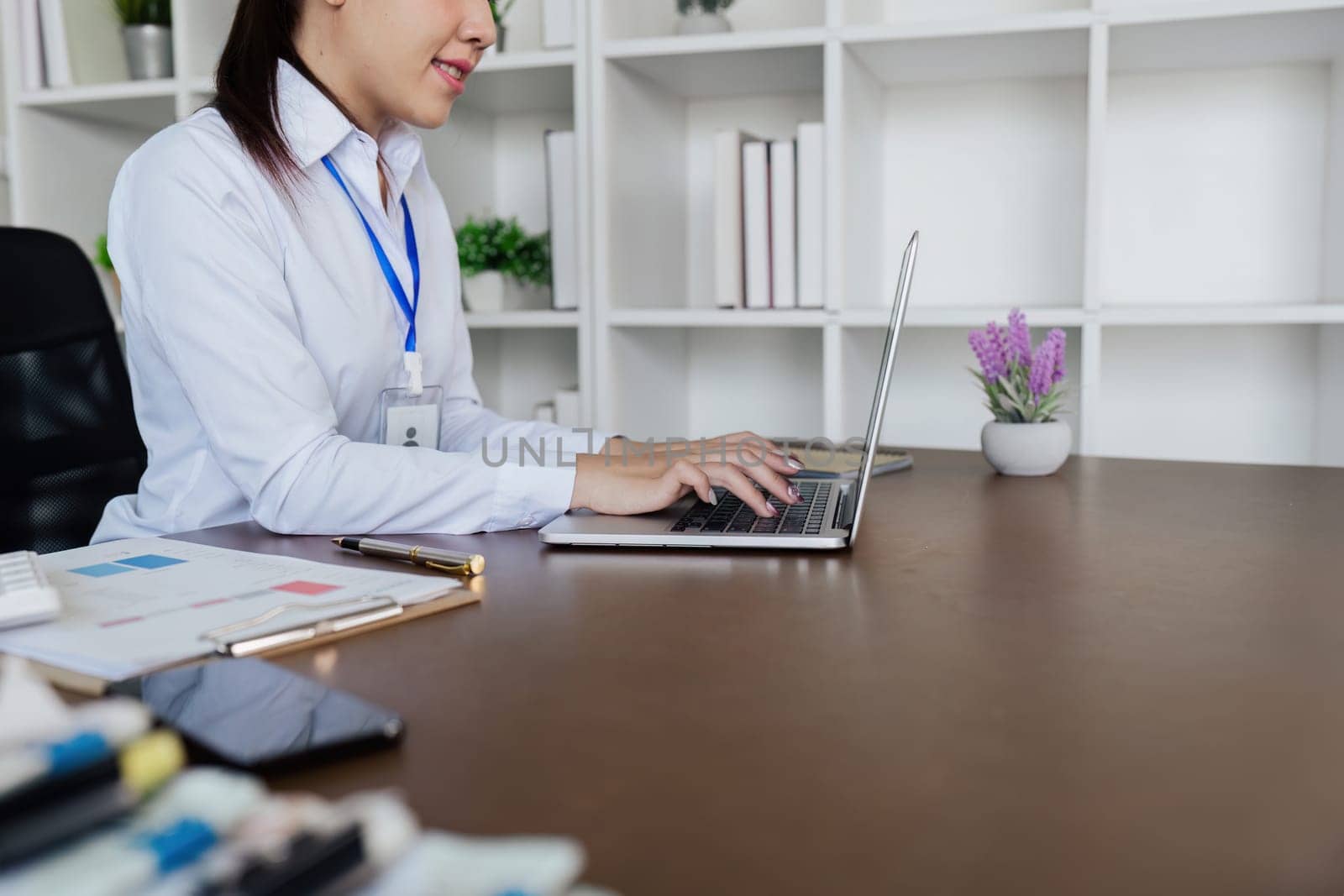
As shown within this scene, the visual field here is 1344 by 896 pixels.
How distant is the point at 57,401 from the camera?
1.42 m

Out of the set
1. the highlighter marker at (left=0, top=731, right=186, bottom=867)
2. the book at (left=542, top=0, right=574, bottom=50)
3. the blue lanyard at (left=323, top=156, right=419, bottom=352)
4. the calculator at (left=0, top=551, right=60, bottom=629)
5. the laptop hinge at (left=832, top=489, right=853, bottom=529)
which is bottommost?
the laptop hinge at (left=832, top=489, right=853, bottom=529)

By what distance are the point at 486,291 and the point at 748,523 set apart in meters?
1.29

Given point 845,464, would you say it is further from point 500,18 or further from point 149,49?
point 149,49

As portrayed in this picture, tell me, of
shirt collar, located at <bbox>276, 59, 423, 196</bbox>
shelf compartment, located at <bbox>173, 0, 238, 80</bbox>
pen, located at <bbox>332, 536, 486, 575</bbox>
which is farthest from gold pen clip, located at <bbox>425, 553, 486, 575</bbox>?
shelf compartment, located at <bbox>173, 0, 238, 80</bbox>

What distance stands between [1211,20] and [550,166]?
1098 millimetres

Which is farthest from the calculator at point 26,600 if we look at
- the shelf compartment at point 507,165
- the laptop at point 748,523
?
the shelf compartment at point 507,165

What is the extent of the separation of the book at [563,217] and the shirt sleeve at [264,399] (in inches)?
38.0

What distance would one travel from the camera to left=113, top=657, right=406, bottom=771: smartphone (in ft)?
1.56

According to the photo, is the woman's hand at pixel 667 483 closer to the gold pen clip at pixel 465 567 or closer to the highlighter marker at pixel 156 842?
the gold pen clip at pixel 465 567

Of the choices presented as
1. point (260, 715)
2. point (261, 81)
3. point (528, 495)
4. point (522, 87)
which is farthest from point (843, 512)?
point (522, 87)

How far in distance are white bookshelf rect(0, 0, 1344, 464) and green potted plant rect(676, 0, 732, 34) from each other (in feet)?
0.24

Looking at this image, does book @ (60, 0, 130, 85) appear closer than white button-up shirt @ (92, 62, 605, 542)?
No

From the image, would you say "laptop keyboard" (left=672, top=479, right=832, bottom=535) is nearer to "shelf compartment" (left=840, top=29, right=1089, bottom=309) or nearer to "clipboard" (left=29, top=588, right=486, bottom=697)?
"clipboard" (left=29, top=588, right=486, bottom=697)

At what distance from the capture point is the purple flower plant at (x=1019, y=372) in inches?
55.9
